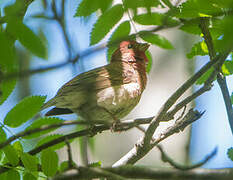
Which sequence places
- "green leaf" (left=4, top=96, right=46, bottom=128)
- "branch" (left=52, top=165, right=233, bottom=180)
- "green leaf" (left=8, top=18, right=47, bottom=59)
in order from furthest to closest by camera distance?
"green leaf" (left=4, top=96, right=46, bottom=128), "green leaf" (left=8, top=18, right=47, bottom=59), "branch" (left=52, top=165, right=233, bottom=180)

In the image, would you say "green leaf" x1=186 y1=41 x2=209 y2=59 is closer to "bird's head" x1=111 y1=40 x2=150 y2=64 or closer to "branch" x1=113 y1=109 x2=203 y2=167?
"branch" x1=113 y1=109 x2=203 y2=167

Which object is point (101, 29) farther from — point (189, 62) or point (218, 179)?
point (189, 62)

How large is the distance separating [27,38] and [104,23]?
1.28 meters

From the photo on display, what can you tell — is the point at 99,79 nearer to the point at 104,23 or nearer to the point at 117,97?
the point at 117,97

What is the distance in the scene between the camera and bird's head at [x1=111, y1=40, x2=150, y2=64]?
6.18 m

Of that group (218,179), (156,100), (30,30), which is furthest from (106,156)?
(218,179)

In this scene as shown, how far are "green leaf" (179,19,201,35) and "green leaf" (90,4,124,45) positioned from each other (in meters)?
0.64

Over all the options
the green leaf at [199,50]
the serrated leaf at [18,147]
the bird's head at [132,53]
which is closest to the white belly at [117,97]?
the bird's head at [132,53]

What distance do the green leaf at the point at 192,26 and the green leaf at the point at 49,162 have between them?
1701mm

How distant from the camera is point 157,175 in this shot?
2.06m

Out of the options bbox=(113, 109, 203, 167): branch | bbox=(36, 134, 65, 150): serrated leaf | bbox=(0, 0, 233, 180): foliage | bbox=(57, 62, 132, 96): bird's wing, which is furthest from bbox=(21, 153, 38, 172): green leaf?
bbox=(57, 62, 132, 96): bird's wing

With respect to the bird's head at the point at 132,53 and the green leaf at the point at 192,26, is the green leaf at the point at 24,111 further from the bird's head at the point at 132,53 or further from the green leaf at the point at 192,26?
the bird's head at the point at 132,53

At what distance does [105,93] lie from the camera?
5.05 meters

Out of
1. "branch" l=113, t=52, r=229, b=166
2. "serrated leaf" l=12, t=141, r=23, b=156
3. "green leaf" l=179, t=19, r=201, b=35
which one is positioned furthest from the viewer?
"green leaf" l=179, t=19, r=201, b=35
